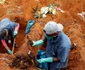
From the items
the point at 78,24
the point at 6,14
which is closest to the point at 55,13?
the point at 78,24

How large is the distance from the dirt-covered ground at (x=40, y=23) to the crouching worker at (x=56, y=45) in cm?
90

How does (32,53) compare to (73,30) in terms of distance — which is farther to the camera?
(73,30)

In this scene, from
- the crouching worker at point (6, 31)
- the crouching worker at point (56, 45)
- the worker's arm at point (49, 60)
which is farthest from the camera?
the crouching worker at point (6, 31)

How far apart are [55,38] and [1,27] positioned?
196 cm

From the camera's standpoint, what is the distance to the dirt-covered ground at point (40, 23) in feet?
21.3

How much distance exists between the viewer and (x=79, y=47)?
6.89 metres

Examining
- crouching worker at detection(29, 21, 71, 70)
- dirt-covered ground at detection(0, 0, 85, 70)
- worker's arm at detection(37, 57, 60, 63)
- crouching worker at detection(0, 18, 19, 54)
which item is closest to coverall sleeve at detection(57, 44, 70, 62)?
crouching worker at detection(29, 21, 71, 70)

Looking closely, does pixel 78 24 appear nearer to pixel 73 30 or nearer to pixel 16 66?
pixel 73 30

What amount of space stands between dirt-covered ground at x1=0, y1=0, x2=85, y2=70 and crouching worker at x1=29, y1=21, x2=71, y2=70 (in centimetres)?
90

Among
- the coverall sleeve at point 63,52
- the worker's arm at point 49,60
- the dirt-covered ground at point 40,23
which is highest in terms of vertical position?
the coverall sleeve at point 63,52

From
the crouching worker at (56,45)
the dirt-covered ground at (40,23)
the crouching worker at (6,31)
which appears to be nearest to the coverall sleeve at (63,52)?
the crouching worker at (56,45)

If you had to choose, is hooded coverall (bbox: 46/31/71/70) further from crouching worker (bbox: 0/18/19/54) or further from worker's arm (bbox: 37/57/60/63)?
crouching worker (bbox: 0/18/19/54)

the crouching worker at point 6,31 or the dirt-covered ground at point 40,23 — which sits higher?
the crouching worker at point 6,31

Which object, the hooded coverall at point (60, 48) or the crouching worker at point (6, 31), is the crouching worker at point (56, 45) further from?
the crouching worker at point (6, 31)
